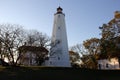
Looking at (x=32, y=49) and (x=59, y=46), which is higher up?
(x=59, y=46)

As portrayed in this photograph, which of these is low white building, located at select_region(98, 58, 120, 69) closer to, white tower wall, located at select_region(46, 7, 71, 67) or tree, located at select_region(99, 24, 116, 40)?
white tower wall, located at select_region(46, 7, 71, 67)

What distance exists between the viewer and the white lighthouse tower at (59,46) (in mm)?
52406

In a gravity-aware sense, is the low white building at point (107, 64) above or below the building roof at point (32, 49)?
below

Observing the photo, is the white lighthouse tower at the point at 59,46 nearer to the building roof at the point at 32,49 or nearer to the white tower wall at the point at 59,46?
the white tower wall at the point at 59,46

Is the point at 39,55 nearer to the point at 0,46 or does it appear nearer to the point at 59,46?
the point at 59,46

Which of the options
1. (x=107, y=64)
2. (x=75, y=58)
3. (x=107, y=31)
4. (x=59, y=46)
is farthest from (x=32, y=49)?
(x=75, y=58)

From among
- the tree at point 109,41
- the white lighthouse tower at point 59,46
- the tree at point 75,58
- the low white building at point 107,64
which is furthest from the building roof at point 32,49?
the tree at point 75,58

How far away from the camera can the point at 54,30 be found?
54.7 meters

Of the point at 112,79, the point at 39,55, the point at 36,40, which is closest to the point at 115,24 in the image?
the point at 112,79

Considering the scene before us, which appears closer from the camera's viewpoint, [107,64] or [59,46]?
[59,46]

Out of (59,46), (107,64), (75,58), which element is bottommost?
(107,64)

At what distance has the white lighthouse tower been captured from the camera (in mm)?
52406

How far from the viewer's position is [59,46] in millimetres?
53250

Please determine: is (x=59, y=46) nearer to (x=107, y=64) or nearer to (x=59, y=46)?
(x=59, y=46)
